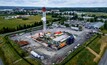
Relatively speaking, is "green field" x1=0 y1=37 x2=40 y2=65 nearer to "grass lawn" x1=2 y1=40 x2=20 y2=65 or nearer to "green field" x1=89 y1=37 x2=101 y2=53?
"grass lawn" x1=2 y1=40 x2=20 y2=65

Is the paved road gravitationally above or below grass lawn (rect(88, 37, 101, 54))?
below

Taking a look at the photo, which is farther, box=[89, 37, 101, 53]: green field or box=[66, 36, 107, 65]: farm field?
box=[89, 37, 101, 53]: green field

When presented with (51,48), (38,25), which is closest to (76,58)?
(51,48)

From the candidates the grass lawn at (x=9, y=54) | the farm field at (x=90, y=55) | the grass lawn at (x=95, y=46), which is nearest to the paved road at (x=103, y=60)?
the farm field at (x=90, y=55)

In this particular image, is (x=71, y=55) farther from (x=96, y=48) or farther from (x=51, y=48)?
(x=96, y=48)

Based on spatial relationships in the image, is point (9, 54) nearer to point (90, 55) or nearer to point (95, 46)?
point (90, 55)

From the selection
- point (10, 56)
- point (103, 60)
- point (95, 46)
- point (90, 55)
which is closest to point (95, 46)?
point (95, 46)

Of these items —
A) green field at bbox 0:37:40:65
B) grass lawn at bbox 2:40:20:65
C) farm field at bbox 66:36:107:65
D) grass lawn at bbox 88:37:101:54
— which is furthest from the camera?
grass lawn at bbox 88:37:101:54

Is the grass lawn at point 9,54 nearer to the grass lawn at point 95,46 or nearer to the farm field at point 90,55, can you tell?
the farm field at point 90,55

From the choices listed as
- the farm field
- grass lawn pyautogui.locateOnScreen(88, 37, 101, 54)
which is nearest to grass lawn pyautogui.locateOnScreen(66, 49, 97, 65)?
the farm field

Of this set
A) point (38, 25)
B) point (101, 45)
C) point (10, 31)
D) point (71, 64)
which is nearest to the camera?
point (71, 64)

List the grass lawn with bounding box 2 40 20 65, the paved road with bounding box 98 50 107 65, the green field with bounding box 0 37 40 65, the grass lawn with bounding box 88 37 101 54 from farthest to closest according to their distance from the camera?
1. the grass lawn with bounding box 88 37 101 54
2. the grass lawn with bounding box 2 40 20 65
3. the paved road with bounding box 98 50 107 65
4. the green field with bounding box 0 37 40 65
